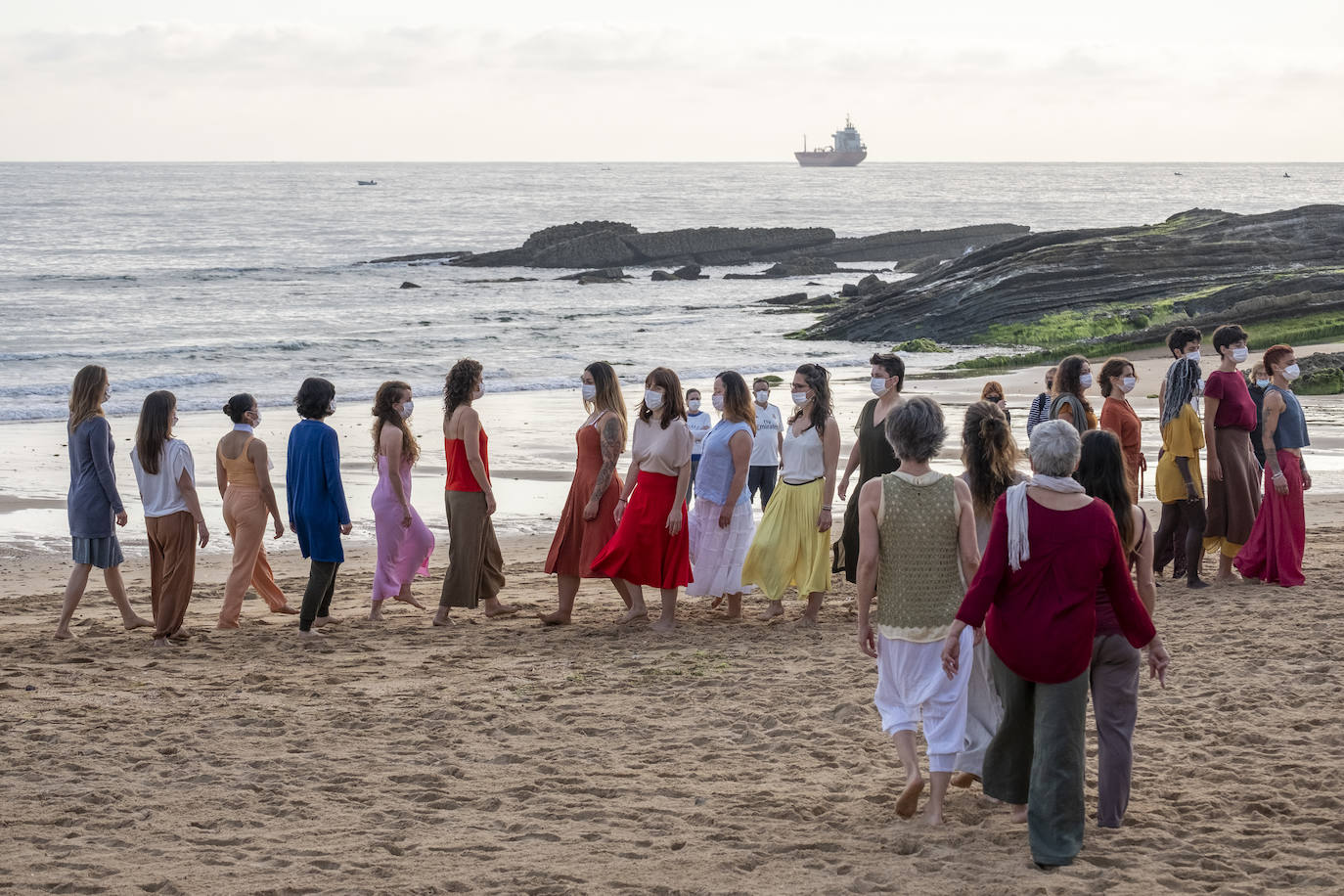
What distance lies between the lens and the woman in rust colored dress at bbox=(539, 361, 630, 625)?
7.99m

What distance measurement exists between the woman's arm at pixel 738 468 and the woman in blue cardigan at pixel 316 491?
224 cm

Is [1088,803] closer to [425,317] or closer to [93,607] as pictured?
[93,607]

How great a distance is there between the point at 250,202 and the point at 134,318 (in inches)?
3155

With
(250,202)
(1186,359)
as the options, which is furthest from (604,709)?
(250,202)

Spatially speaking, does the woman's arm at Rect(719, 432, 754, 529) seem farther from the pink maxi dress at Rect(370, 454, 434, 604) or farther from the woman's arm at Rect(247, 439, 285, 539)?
the woman's arm at Rect(247, 439, 285, 539)

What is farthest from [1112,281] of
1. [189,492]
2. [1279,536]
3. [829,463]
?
[189,492]

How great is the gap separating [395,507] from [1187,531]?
5.03 m

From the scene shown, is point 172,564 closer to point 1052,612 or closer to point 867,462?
point 867,462

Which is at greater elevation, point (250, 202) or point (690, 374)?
point (250, 202)

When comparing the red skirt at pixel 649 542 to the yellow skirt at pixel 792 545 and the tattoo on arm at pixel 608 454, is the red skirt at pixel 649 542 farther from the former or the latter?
the yellow skirt at pixel 792 545

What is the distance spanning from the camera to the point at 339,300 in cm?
4612

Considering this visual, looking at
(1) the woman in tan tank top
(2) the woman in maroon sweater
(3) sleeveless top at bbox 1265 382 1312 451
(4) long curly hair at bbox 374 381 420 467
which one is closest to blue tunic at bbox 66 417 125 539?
(1) the woman in tan tank top

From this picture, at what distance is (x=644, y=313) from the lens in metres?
40.9

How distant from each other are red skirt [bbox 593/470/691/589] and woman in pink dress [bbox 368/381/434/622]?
1.42 m
